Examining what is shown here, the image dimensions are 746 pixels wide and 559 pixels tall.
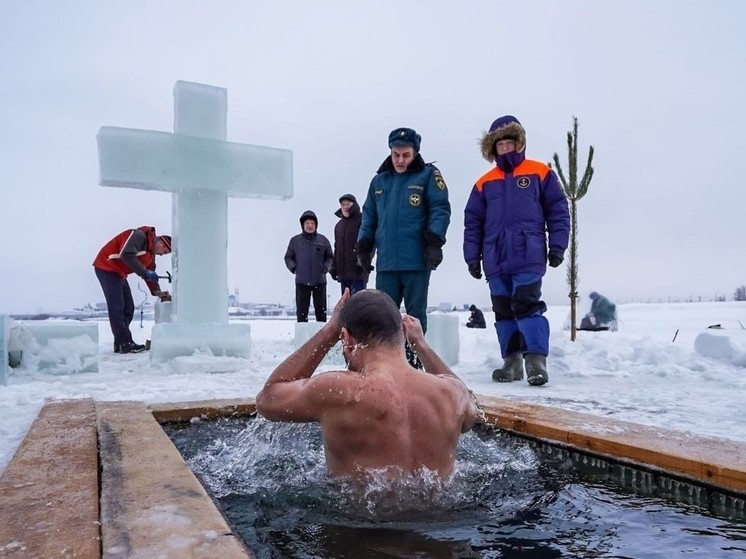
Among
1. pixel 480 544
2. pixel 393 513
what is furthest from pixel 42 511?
pixel 480 544

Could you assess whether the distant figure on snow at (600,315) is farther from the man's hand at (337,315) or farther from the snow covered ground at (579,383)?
the man's hand at (337,315)

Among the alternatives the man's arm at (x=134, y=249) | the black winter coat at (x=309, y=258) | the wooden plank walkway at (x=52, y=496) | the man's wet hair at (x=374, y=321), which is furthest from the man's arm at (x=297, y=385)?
the black winter coat at (x=309, y=258)

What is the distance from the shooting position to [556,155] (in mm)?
9109

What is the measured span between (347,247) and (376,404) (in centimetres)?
611

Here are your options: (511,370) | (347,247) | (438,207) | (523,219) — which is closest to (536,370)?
(511,370)

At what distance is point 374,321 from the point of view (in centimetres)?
183

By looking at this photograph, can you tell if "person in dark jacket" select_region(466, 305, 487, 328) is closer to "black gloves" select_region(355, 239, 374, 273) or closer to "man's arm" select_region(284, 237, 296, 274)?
"man's arm" select_region(284, 237, 296, 274)

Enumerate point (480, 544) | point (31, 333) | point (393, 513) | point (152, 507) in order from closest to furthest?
point (152, 507)
point (480, 544)
point (393, 513)
point (31, 333)

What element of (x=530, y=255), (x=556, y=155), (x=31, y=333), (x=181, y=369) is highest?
(x=556, y=155)

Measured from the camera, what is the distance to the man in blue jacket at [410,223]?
15.1ft

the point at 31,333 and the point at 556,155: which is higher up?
the point at 556,155

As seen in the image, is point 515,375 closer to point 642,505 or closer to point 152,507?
point 642,505

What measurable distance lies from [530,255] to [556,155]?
5.11 meters

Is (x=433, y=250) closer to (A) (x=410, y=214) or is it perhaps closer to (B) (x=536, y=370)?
(A) (x=410, y=214)
